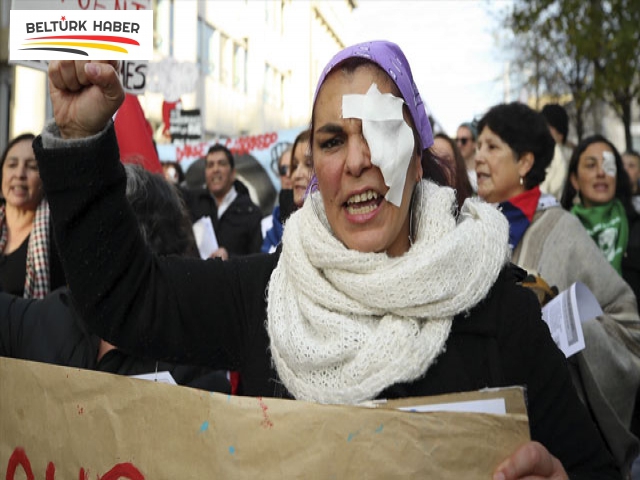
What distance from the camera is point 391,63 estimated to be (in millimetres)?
1691

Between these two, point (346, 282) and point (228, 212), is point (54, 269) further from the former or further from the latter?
point (228, 212)

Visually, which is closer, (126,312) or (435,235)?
(126,312)

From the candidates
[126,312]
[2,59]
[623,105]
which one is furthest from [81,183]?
[623,105]

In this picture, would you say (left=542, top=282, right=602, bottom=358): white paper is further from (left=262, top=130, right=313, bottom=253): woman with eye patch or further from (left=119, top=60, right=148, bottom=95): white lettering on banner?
(left=262, top=130, right=313, bottom=253): woman with eye patch

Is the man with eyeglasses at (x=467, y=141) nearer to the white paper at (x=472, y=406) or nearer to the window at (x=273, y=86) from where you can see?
the white paper at (x=472, y=406)

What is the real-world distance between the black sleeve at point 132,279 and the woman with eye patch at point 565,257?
4.19 feet

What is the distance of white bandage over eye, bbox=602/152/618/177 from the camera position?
4.63 meters

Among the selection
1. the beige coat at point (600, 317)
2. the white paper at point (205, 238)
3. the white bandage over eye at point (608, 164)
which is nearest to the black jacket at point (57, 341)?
the beige coat at point (600, 317)

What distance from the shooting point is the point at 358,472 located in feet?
3.96

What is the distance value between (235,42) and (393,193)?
77.6 ft

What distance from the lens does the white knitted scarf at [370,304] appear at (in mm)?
1537

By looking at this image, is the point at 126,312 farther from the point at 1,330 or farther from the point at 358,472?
the point at 1,330

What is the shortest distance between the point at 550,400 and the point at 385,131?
689 millimetres

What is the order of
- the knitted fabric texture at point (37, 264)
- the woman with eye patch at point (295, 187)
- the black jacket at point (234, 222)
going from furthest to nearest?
the black jacket at point (234, 222) → the woman with eye patch at point (295, 187) → the knitted fabric texture at point (37, 264)
